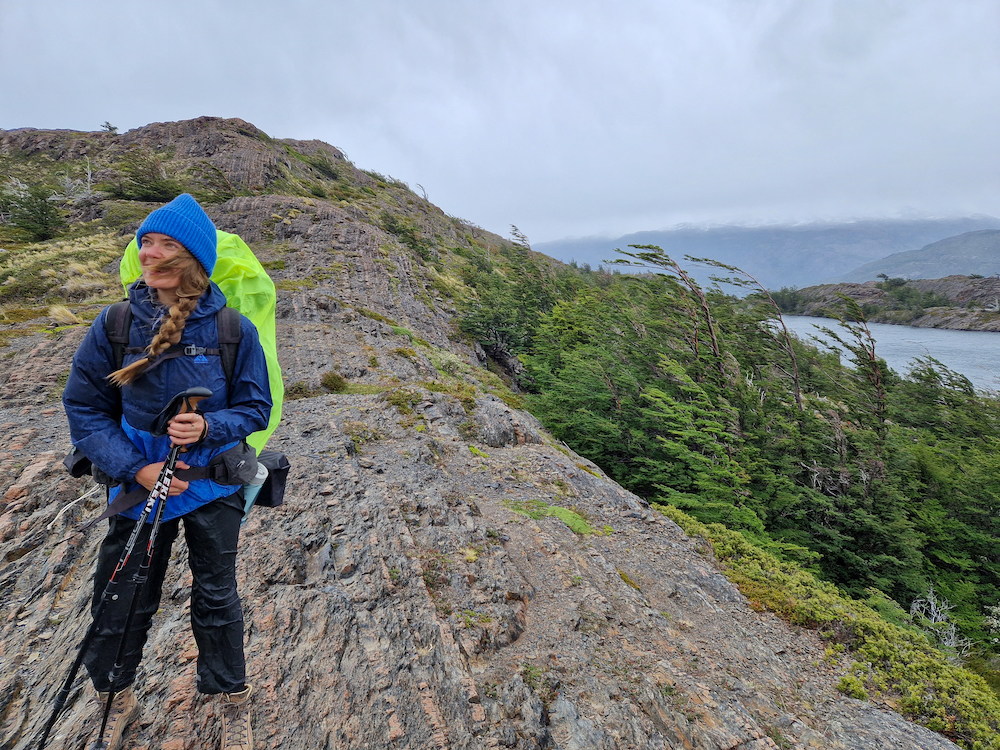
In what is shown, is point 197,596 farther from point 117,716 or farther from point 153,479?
point 117,716

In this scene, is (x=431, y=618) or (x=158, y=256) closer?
(x=158, y=256)

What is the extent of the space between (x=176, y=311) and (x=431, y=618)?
301 centimetres

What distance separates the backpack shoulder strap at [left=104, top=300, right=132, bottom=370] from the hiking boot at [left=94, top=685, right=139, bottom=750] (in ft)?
5.88

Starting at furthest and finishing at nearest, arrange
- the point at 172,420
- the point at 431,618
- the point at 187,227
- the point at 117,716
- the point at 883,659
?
the point at 883,659 < the point at 431,618 < the point at 117,716 < the point at 187,227 < the point at 172,420

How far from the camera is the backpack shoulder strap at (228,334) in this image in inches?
75.7

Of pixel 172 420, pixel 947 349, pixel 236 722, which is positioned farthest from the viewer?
pixel 947 349

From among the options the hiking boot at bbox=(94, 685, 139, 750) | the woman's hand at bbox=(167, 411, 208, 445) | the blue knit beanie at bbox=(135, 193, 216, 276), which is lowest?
the hiking boot at bbox=(94, 685, 139, 750)

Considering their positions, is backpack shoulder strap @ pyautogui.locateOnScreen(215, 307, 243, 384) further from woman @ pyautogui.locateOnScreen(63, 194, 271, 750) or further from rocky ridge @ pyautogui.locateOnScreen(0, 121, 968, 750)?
rocky ridge @ pyautogui.locateOnScreen(0, 121, 968, 750)

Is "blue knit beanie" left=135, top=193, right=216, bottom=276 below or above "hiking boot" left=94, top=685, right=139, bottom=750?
above

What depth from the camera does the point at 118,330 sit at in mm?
1782

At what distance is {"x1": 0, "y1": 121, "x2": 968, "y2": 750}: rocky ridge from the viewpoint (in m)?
2.57

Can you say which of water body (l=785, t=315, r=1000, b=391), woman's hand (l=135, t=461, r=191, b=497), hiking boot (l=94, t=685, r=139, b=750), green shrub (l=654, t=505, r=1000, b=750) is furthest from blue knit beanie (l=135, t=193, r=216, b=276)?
water body (l=785, t=315, r=1000, b=391)

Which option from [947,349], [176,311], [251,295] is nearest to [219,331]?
[176,311]

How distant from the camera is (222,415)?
6.11 feet
